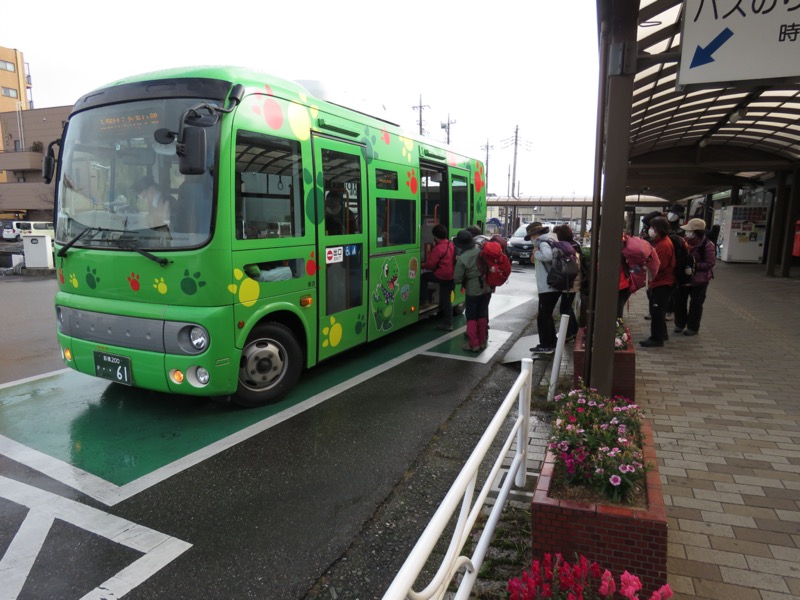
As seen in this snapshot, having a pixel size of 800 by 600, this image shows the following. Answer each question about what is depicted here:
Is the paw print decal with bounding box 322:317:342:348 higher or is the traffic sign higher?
the traffic sign

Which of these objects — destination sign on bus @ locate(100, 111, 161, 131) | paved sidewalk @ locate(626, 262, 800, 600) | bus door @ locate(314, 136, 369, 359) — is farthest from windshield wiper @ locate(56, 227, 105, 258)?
paved sidewalk @ locate(626, 262, 800, 600)

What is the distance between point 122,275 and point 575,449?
3.98 metres

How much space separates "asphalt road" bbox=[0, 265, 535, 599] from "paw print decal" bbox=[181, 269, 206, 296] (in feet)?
4.14

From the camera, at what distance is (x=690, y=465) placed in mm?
3758

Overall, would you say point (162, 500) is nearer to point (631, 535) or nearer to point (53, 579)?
point (53, 579)

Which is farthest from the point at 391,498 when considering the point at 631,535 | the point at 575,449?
the point at 631,535

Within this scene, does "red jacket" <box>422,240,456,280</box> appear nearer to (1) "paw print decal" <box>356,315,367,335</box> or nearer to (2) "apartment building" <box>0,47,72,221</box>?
(1) "paw print decal" <box>356,315,367,335</box>

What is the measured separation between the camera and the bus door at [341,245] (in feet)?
18.1

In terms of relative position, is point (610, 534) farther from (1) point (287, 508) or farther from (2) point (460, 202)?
(2) point (460, 202)

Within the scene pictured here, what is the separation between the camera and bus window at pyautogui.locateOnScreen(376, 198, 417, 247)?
673 cm

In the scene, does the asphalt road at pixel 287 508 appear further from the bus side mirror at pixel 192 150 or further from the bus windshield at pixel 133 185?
the bus side mirror at pixel 192 150

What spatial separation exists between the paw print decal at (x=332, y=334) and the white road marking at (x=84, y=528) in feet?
9.20

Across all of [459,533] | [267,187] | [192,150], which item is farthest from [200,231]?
[459,533]

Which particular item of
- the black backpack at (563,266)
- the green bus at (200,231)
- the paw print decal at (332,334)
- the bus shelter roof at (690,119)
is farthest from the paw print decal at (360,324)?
the bus shelter roof at (690,119)
